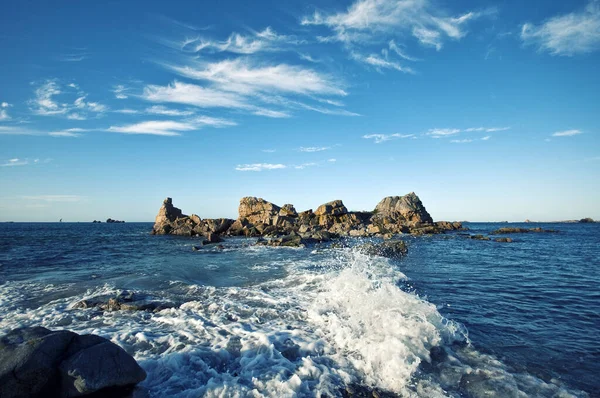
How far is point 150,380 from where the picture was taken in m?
6.48

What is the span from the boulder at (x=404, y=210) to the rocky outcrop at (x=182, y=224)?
4174 cm

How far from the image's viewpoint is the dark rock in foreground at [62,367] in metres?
5.21

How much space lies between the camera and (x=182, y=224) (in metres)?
69.5

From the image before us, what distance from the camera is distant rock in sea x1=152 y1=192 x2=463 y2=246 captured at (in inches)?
2466

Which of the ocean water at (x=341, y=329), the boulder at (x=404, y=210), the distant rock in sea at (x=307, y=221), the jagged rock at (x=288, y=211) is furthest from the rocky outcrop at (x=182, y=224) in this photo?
the ocean water at (x=341, y=329)

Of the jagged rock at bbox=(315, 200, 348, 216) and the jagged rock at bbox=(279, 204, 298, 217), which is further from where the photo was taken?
the jagged rock at bbox=(279, 204, 298, 217)

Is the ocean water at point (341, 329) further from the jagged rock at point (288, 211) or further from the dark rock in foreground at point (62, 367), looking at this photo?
the jagged rock at point (288, 211)

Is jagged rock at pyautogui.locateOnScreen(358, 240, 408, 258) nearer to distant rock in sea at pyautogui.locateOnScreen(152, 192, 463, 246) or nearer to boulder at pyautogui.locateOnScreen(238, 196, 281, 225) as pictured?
distant rock in sea at pyautogui.locateOnScreen(152, 192, 463, 246)

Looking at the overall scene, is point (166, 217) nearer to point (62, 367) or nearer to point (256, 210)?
point (256, 210)

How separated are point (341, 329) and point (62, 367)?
6.54 meters

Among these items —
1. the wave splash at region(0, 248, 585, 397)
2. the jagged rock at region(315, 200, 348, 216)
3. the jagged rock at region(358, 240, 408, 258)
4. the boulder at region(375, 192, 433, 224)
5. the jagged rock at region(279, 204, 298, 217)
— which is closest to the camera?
the wave splash at region(0, 248, 585, 397)

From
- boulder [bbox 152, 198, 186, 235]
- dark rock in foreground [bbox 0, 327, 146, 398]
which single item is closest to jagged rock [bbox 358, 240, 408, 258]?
dark rock in foreground [bbox 0, 327, 146, 398]

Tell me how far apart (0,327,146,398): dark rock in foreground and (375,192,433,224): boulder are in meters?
79.6

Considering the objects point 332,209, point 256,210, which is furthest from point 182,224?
point 332,209
